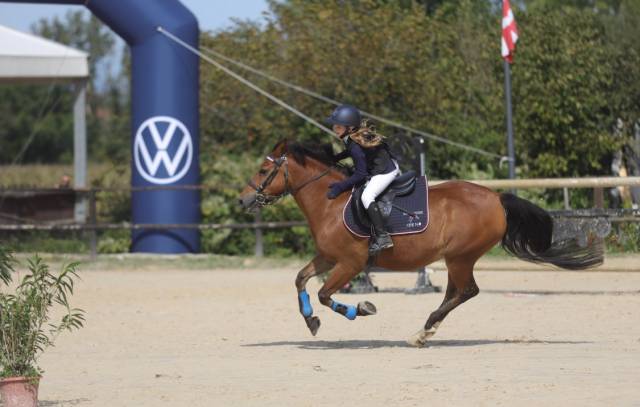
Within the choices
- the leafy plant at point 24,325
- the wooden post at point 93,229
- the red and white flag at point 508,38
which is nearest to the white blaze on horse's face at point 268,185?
the leafy plant at point 24,325

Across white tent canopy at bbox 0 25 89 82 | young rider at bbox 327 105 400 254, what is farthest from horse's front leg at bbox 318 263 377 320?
white tent canopy at bbox 0 25 89 82

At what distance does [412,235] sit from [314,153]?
129 centimetres

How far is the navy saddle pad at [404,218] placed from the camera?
10734 millimetres

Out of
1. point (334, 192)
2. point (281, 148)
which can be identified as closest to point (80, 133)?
point (281, 148)

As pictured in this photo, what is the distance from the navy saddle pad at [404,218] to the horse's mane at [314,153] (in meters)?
0.66

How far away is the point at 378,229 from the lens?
10.6 meters

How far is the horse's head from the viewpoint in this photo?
1114 cm

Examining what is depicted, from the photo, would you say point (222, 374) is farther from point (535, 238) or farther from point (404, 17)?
point (404, 17)

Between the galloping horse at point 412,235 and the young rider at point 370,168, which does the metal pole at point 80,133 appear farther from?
the young rider at point 370,168

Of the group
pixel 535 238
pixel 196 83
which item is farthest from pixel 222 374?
pixel 196 83

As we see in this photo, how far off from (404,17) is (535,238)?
15.8 meters

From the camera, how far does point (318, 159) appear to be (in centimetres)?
1131

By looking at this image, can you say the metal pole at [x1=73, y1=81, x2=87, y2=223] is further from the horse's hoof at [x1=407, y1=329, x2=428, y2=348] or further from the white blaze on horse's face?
the horse's hoof at [x1=407, y1=329, x2=428, y2=348]

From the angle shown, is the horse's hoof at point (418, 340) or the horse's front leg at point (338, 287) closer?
the horse's hoof at point (418, 340)
